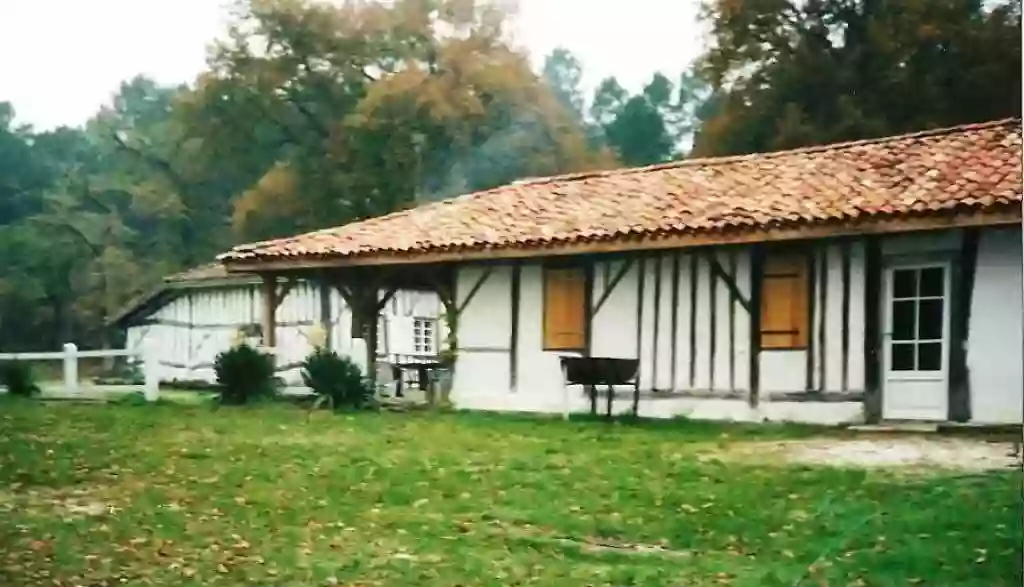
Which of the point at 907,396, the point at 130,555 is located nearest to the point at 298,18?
the point at 130,555

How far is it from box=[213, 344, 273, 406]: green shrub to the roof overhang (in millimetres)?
281

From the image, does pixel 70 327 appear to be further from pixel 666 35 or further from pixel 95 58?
pixel 666 35

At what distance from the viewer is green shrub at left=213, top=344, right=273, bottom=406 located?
321 centimetres

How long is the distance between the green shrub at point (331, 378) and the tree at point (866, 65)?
1.32 meters

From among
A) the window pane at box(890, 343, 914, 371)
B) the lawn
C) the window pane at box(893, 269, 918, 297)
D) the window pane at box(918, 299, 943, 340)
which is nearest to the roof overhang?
the window pane at box(893, 269, 918, 297)

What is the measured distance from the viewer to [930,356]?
3059 millimetres

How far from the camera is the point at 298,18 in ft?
9.69

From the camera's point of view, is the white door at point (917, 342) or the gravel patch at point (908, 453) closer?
the gravel patch at point (908, 453)

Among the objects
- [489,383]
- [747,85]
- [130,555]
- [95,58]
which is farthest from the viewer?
[489,383]

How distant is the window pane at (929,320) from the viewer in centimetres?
304

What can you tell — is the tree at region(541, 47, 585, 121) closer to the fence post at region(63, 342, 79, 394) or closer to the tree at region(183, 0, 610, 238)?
the tree at region(183, 0, 610, 238)

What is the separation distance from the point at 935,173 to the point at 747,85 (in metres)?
0.53

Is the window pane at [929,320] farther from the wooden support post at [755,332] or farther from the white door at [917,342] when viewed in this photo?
the wooden support post at [755,332]

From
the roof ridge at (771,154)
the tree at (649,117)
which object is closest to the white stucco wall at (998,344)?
the roof ridge at (771,154)
